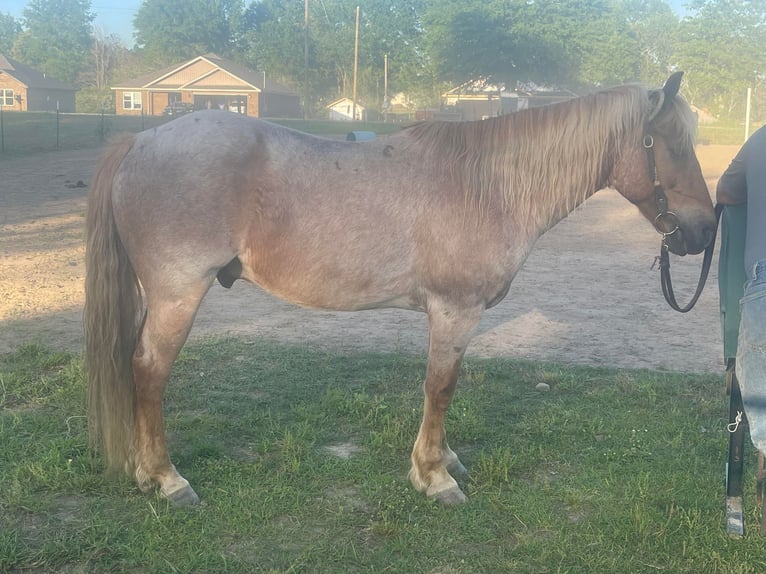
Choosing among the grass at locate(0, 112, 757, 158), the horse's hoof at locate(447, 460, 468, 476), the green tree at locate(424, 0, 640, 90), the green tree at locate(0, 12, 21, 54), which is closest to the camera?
the horse's hoof at locate(447, 460, 468, 476)

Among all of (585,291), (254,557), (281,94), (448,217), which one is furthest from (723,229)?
(281,94)

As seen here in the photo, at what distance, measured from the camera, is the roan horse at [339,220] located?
10.5 ft

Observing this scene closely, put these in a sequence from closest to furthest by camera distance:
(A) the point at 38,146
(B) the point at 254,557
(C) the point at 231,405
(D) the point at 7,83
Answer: (B) the point at 254,557 < (C) the point at 231,405 < (A) the point at 38,146 < (D) the point at 7,83

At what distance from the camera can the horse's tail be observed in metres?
3.30

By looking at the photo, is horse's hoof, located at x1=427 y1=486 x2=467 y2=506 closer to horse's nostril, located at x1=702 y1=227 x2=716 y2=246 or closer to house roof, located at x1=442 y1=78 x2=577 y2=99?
horse's nostril, located at x1=702 y1=227 x2=716 y2=246

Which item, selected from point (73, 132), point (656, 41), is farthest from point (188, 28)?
point (73, 132)

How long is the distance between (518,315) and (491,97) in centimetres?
4571

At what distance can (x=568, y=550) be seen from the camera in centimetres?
290

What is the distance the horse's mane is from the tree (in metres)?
78.8

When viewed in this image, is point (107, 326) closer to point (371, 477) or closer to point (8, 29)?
point (371, 477)

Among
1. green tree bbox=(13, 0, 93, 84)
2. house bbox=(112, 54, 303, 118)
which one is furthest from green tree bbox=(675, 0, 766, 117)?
green tree bbox=(13, 0, 93, 84)

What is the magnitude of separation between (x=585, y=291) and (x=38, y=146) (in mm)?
20570

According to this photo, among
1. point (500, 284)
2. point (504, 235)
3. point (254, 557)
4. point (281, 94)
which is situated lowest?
point (254, 557)

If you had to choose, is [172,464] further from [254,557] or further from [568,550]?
[568,550]
